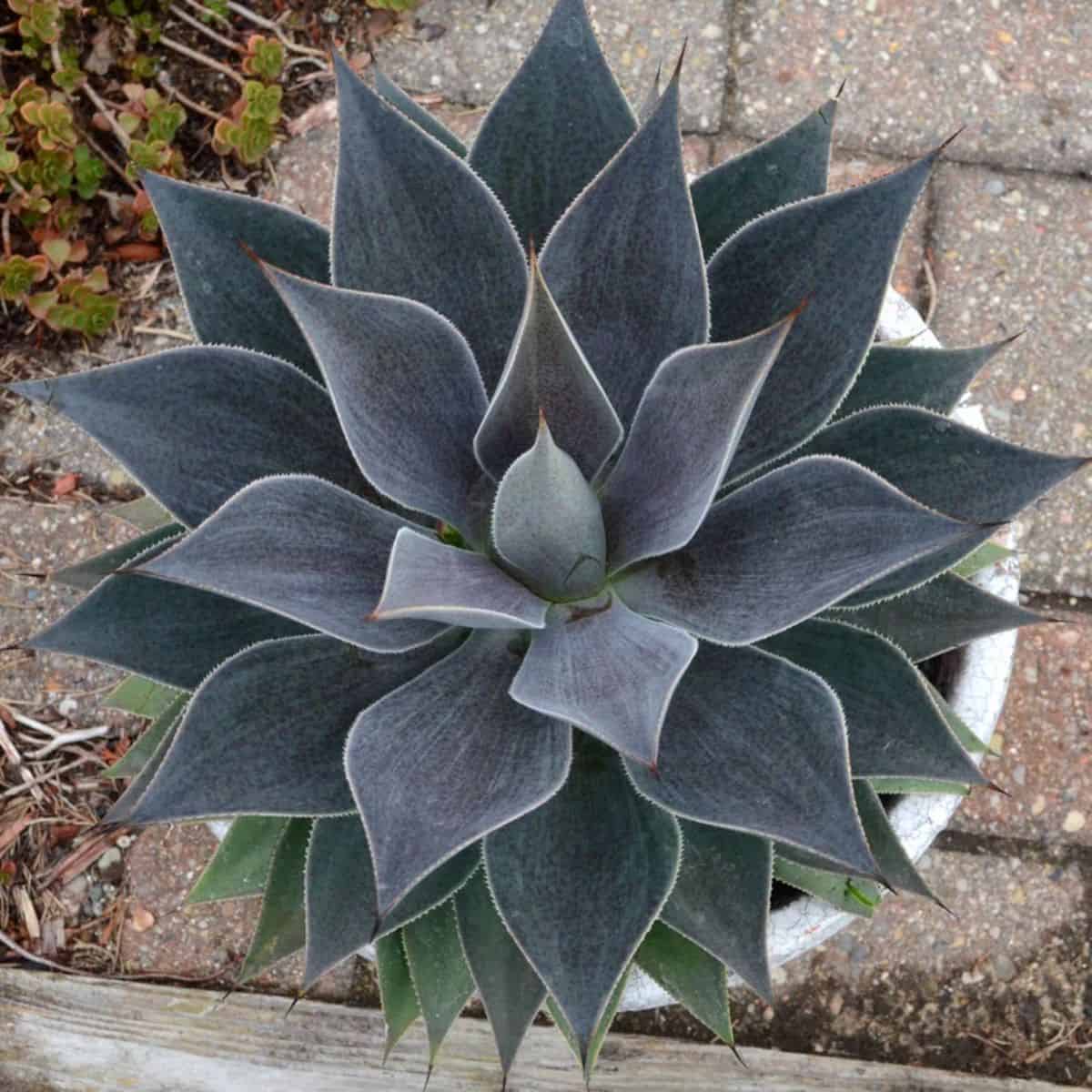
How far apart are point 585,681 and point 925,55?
1424mm

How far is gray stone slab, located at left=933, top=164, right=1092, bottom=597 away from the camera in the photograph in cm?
175

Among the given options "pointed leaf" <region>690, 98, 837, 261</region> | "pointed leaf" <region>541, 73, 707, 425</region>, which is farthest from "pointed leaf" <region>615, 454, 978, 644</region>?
"pointed leaf" <region>690, 98, 837, 261</region>

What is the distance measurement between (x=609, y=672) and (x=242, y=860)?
0.49 meters

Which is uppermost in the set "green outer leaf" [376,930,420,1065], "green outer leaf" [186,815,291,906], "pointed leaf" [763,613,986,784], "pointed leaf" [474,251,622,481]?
"pointed leaf" [474,251,622,481]

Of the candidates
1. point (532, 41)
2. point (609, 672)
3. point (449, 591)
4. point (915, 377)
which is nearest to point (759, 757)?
point (609, 672)

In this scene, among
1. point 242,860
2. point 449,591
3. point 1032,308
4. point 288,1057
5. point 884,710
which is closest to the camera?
point 449,591

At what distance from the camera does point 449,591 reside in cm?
80

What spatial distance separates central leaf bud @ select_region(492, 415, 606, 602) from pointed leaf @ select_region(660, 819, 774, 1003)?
21cm

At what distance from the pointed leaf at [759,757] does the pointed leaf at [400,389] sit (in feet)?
0.74

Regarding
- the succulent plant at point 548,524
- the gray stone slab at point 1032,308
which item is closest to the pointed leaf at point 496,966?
the succulent plant at point 548,524

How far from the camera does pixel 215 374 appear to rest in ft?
2.83

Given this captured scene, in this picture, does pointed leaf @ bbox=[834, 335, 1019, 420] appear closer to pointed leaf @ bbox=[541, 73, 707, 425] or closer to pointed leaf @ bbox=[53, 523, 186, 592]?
pointed leaf @ bbox=[541, 73, 707, 425]

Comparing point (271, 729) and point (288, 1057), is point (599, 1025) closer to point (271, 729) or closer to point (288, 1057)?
point (271, 729)

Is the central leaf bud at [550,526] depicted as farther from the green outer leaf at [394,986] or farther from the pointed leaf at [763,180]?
the green outer leaf at [394,986]
